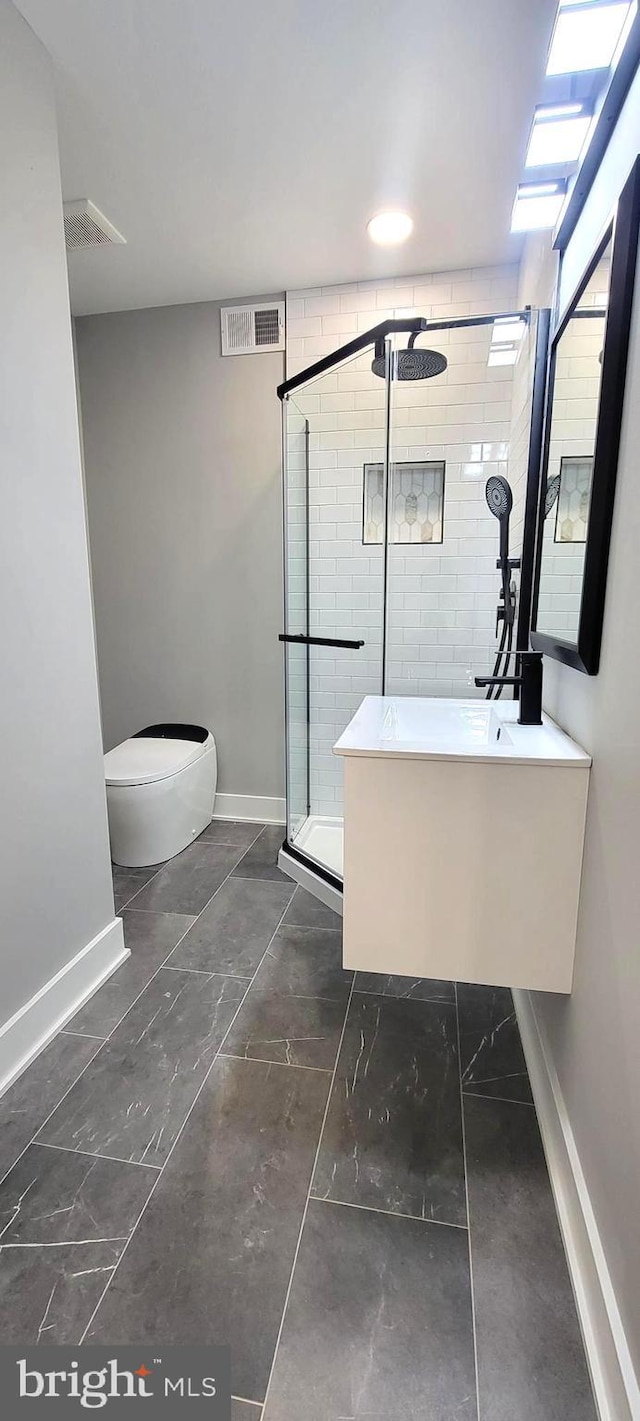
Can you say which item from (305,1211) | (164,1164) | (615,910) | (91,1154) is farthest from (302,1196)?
(615,910)

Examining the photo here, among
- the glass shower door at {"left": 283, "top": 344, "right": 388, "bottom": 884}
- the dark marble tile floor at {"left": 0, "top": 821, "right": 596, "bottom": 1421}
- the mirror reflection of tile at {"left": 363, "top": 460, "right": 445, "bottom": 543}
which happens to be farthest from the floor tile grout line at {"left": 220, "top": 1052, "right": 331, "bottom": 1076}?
the mirror reflection of tile at {"left": 363, "top": 460, "right": 445, "bottom": 543}

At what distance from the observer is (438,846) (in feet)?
4.24

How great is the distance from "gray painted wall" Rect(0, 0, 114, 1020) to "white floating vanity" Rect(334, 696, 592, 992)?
82 cm

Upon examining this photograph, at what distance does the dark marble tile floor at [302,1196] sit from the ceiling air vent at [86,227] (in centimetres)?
253

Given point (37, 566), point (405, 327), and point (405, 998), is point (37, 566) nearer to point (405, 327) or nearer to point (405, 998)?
point (405, 327)

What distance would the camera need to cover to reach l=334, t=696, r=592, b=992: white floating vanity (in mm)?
1227

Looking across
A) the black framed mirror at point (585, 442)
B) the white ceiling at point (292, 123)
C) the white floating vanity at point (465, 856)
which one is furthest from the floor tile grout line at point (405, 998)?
the white ceiling at point (292, 123)

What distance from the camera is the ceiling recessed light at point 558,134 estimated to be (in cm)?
122

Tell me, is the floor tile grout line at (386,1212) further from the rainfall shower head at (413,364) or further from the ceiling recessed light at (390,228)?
the ceiling recessed light at (390,228)


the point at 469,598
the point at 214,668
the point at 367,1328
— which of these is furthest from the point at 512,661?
the point at 367,1328

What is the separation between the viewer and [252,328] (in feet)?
8.68

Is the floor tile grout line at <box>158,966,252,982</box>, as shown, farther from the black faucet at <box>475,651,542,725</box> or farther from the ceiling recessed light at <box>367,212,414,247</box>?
the ceiling recessed light at <box>367,212,414,247</box>

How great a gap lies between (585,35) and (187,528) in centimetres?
217

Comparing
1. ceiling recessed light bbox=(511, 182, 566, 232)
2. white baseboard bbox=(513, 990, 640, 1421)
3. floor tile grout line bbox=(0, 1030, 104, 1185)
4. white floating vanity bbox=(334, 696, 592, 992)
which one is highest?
ceiling recessed light bbox=(511, 182, 566, 232)
